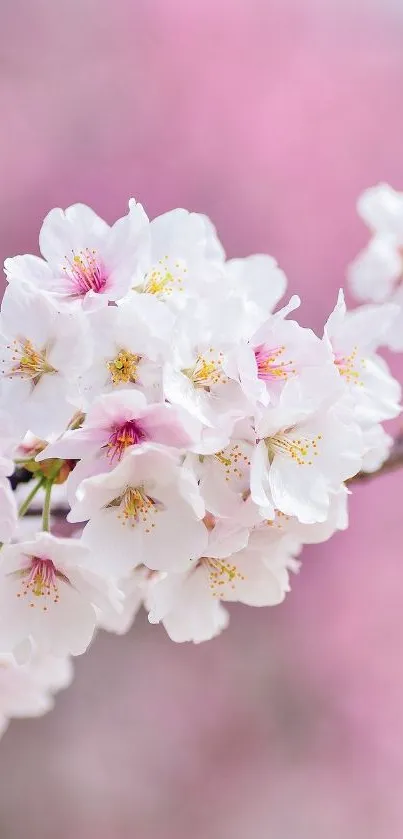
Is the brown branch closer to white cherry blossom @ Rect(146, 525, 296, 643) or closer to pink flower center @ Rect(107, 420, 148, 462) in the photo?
white cherry blossom @ Rect(146, 525, 296, 643)

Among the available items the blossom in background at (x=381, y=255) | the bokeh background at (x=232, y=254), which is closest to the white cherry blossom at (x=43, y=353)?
the blossom in background at (x=381, y=255)

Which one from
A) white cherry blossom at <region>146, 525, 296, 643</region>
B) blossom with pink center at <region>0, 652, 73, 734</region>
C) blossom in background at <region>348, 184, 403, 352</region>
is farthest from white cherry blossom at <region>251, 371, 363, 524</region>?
blossom with pink center at <region>0, 652, 73, 734</region>

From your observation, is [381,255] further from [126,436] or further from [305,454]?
[126,436]

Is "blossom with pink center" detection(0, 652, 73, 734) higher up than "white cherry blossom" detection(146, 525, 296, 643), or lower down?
lower down

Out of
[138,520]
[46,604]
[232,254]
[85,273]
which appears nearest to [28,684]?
[46,604]

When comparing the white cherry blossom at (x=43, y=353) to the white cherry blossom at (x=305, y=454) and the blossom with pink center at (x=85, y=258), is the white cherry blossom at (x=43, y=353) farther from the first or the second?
the white cherry blossom at (x=305, y=454)

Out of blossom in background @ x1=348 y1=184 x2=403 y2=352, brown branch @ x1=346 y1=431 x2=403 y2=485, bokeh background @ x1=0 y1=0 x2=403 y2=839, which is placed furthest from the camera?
bokeh background @ x1=0 y1=0 x2=403 y2=839

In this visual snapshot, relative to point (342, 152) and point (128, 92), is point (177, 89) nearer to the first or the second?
point (128, 92)
